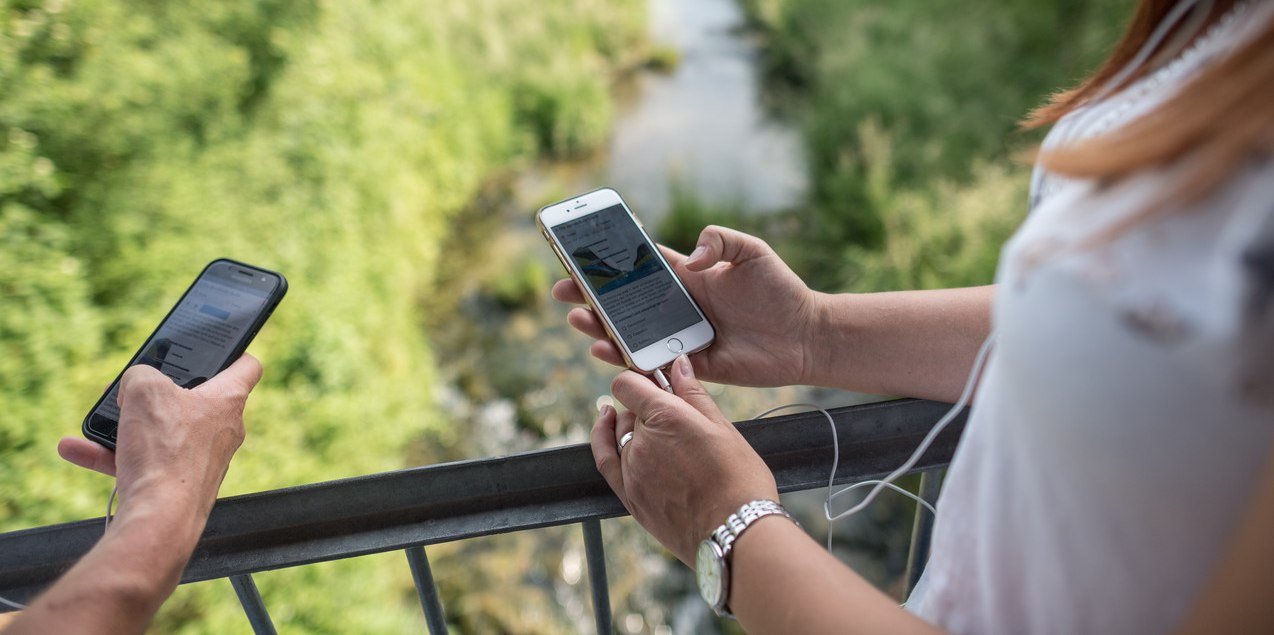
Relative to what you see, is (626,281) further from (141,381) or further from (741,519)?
(141,381)

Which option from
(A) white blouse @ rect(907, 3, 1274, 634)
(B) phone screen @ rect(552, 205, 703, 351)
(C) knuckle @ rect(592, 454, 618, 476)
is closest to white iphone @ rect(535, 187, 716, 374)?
(B) phone screen @ rect(552, 205, 703, 351)

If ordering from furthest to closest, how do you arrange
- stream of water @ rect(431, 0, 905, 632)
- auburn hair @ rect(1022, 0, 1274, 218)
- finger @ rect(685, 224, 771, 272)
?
stream of water @ rect(431, 0, 905, 632) < finger @ rect(685, 224, 771, 272) < auburn hair @ rect(1022, 0, 1274, 218)

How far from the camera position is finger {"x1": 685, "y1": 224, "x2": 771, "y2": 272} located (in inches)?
40.9

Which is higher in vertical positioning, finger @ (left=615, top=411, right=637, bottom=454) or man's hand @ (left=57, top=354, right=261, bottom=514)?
finger @ (left=615, top=411, right=637, bottom=454)

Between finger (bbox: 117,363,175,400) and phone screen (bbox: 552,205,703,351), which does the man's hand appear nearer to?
finger (bbox: 117,363,175,400)

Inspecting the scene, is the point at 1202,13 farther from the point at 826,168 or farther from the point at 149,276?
the point at 826,168

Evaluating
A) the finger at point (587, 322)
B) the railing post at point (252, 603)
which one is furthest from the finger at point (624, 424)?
the railing post at point (252, 603)

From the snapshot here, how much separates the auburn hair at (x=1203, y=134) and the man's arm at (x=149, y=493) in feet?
2.69

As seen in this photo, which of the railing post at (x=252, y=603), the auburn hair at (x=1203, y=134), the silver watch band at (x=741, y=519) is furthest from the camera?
the railing post at (x=252, y=603)

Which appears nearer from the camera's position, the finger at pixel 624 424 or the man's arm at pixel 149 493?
the man's arm at pixel 149 493

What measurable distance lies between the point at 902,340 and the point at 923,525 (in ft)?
0.78

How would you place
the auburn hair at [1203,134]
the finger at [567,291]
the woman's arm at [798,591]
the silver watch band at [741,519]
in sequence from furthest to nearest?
the finger at [567,291] < the silver watch band at [741,519] < the woman's arm at [798,591] < the auburn hair at [1203,134]

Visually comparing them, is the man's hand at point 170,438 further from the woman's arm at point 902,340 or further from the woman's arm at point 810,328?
the woman's arm at point 902,340

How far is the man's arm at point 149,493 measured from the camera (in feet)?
2.18
